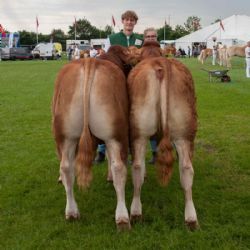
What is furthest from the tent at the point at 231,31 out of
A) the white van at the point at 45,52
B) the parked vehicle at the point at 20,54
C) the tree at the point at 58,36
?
the tree at the point at 58,36

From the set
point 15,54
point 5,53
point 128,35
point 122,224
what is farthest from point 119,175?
point 15,54

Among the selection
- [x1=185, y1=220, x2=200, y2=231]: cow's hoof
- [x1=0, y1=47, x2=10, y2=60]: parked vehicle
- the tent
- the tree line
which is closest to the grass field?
[x1=185, y1=220, x2=200, y2=231]: cow's hoof

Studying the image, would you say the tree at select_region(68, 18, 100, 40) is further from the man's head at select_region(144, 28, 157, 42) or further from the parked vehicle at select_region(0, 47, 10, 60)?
the man's head at select_region(144, 28, 157, 42)

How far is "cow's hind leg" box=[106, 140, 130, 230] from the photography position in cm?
432

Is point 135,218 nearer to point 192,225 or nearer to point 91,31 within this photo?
point 192,225

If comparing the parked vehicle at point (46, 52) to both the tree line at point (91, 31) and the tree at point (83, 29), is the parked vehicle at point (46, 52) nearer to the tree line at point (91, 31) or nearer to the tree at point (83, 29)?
the tree line at point (91, 31)

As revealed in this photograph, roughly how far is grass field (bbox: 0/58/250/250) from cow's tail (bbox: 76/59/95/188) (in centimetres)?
65

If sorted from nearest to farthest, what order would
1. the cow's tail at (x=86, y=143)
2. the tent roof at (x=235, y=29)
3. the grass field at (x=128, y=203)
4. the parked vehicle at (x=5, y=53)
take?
the cow's tail at (x=86, y=143) < the grass field at (x=128, y=203) < the tent roof at (x=235, y=29) < the parked vehicle at (x=5, y=53)

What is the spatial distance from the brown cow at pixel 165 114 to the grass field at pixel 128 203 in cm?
39

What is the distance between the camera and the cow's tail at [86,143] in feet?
13.7

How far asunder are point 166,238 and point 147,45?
2262 mm

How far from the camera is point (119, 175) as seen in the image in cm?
438

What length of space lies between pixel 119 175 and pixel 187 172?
0.70 m

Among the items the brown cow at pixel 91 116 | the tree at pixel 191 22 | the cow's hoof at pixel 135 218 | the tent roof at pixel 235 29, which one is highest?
the tree at pixel 191 22
